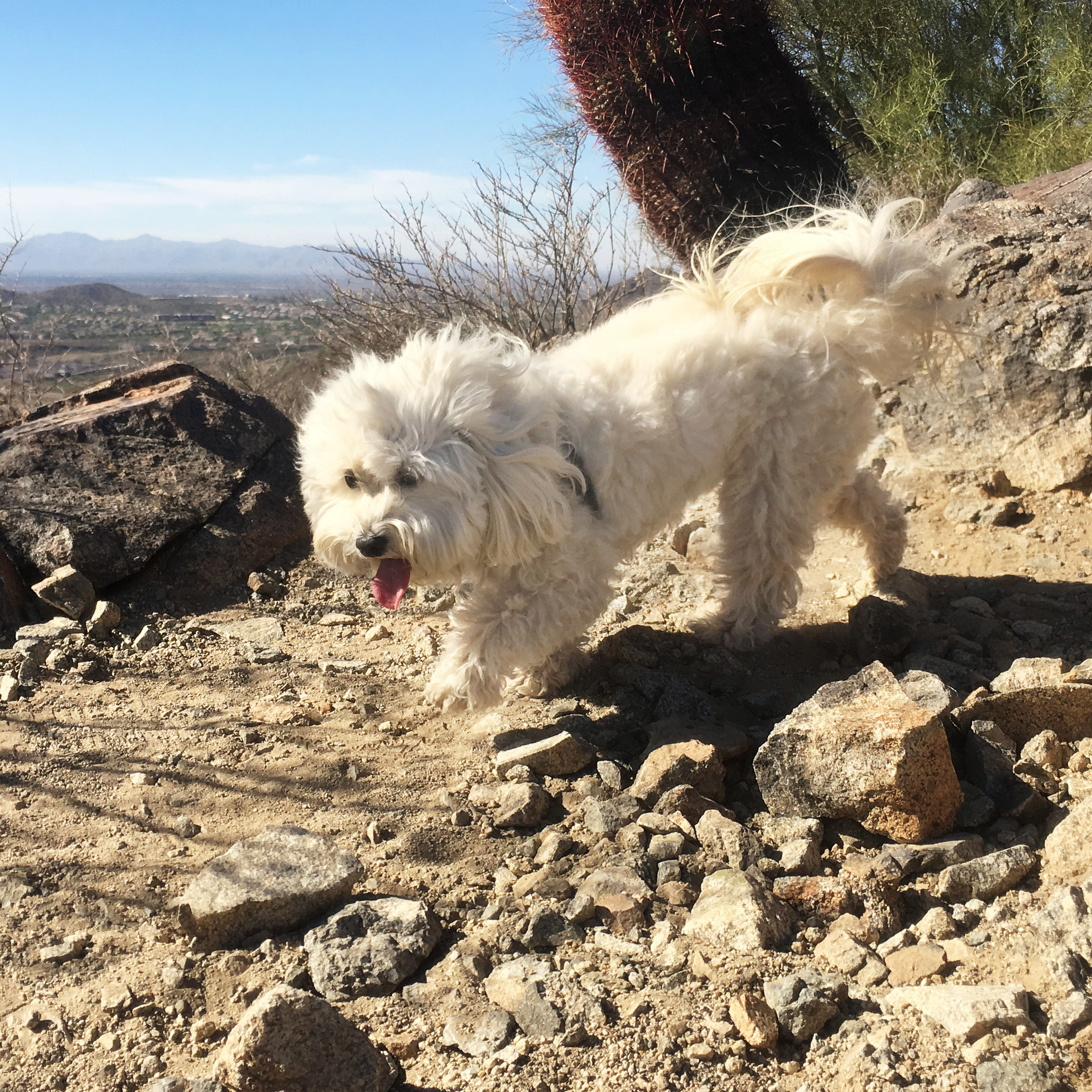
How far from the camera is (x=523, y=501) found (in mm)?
3301

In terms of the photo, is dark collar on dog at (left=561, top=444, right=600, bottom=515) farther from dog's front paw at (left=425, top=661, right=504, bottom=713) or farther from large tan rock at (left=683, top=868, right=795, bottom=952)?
large tan rock at (left=683, top=868, right=795, bottom=952)

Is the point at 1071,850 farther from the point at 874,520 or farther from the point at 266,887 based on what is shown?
the point at 874,520

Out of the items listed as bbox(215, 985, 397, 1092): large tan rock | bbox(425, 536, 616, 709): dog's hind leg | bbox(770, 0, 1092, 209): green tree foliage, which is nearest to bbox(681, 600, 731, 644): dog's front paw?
bbox(425, 536, 616, 709): dog's hind leg

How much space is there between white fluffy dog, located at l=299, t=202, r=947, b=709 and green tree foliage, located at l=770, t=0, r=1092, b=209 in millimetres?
3486


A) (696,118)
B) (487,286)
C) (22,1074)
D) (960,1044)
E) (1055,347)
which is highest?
(696,118)

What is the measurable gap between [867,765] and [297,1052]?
161cm

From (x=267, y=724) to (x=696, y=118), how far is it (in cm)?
542

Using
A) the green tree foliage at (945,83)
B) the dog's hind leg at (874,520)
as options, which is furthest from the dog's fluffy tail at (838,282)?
the green tree foliage at (945,83)

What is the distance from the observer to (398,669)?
13.8 ft

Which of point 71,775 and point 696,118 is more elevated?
point 696,118

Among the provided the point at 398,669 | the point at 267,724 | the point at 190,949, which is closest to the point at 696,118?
the point at 398,669

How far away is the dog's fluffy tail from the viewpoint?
4074mm

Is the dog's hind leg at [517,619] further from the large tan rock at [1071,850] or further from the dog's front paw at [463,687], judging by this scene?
the large tan rock at [1071,850]

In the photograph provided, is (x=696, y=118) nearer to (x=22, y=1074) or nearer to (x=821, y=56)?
(x=821, y=56)
